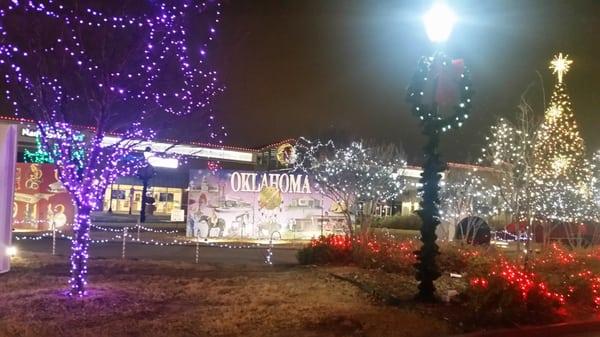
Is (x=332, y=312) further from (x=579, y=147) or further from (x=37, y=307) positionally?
(x=579, y=147)

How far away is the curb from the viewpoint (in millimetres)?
9547

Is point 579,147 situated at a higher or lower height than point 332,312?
higher

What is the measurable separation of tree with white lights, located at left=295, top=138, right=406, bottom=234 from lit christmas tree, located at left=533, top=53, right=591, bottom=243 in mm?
5984

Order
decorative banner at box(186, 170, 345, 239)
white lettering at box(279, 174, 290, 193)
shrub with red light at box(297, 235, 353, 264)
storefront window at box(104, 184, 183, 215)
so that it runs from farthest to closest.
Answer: storefront window at box(104, 184, 183, 215) → white lettering at box(279, 174, 290, 193) → decorative banner at box(186, 170, 345, 239) → shrub with red light at box(297, 235, 353, 264)

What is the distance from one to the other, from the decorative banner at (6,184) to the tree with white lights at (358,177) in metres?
12.3

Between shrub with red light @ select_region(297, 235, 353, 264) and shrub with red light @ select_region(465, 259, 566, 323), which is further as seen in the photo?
shrub with red light @ select_region(297, 235, 353, 264)

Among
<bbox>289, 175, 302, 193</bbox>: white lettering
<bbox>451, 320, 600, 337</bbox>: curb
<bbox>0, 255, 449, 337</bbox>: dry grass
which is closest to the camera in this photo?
<bbox>0, 255, 449, 337</bbox>: dry grass

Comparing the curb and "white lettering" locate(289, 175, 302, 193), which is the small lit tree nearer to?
"white lettering" locate(289, 175, 302, 193)

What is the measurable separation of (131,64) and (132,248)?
37.4 ft

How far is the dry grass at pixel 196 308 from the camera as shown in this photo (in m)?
8.67

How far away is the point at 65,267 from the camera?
14.6 m

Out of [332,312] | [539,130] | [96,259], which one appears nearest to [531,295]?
[332,312]

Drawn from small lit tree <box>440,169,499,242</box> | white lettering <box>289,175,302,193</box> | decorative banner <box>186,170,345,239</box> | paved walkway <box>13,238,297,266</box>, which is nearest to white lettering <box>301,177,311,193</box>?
decorative banner <box>186,170,345,239</box>

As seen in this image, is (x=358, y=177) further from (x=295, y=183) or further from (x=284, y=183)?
(x=284, y=183)
